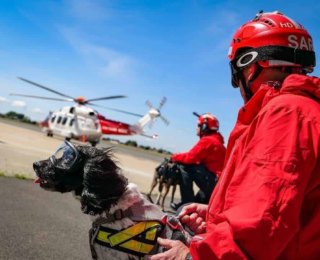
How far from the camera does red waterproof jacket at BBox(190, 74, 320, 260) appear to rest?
152 centimetres

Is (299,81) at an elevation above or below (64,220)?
above

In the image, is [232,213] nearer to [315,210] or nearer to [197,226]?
[315,210]

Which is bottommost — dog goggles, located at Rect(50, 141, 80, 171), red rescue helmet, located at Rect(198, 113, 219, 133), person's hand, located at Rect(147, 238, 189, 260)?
person's hand, located at Rect(147, 238, 189, 260)

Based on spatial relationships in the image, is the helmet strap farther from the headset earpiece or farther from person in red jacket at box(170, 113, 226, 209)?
the headset earpiece

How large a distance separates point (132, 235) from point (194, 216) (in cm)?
47

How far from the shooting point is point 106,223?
303cm

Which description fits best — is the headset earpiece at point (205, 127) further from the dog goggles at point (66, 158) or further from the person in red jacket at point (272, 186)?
the person in red jacket at point (272, 186)

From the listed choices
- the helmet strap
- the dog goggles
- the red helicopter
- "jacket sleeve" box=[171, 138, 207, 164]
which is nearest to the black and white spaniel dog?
the dog goggles

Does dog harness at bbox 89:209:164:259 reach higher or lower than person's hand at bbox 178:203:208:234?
lower

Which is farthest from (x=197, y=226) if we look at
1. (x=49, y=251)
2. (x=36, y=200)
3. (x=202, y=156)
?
(x=202, y=156)

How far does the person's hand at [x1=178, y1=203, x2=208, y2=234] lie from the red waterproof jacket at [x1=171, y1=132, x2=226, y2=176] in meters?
6.18

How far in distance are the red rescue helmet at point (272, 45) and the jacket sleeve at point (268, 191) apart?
1.75ft

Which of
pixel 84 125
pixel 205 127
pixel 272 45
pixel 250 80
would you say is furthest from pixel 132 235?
pixel 84 125

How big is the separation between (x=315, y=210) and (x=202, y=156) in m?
7.53
